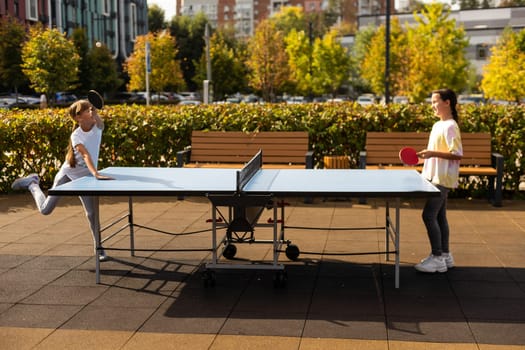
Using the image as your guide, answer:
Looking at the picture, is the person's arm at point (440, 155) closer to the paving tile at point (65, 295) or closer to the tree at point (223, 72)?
the paving tile at point (65, 295)

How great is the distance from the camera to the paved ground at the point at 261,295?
213 inches

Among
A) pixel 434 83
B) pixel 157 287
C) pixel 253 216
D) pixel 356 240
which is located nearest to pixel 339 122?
pixel 356 240

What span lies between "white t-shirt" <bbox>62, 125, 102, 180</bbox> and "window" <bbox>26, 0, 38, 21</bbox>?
57.4m

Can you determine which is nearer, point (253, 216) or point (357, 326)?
point (357, 326)

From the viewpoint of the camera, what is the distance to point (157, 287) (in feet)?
22.5

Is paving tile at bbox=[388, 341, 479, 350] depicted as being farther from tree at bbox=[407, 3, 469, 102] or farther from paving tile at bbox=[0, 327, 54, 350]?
tree at bbox=[407, 3, 469, 102]

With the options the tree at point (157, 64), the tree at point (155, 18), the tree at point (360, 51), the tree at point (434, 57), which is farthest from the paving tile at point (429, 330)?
the tree at point (155, 18)

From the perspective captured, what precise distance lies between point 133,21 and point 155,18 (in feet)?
35.5

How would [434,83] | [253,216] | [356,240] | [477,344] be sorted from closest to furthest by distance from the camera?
[477,344] → [253,216] → [356,240] → [434,83]

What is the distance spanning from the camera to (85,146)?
757cm

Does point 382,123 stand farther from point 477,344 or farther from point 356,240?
point 477,344

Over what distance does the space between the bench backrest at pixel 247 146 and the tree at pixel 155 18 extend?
268 ft

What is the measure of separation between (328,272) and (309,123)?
5160 millimetres

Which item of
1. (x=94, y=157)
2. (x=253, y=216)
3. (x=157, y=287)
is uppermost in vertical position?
(x=94, y=157)
